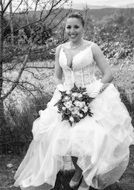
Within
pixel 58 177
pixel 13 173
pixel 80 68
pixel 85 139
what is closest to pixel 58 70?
pixel 80 68

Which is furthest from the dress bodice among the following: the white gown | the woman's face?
the woman's face

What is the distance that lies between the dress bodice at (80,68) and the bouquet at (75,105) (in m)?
0.18

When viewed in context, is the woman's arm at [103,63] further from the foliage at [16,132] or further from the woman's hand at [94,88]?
the foliage at [16,132]

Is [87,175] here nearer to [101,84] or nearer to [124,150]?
[124,150]

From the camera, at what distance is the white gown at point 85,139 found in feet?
13.2

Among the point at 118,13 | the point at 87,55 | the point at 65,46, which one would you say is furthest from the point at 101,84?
the point at 118,13

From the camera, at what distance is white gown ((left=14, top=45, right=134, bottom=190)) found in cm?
403

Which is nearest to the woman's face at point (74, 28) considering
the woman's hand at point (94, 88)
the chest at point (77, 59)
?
the chest at point (77, 59)

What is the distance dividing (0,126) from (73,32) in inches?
81.2

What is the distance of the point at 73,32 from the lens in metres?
4.34

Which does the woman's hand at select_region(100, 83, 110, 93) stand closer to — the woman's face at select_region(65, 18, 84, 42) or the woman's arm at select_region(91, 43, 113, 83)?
the woman's arm at select_region(91, 43, 113, 83)

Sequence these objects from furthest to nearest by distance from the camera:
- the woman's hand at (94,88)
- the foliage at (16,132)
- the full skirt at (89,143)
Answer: the foliage at (16,132) → the woman's hand at (94,88) → the full skirt at (89,143)

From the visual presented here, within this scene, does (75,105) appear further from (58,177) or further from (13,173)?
(13,173)

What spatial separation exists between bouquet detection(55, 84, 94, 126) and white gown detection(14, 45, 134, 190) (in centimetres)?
7
